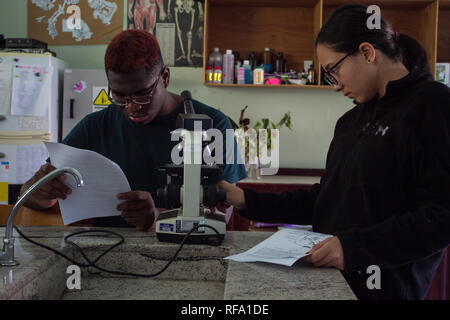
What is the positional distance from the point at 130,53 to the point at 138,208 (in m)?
0.48

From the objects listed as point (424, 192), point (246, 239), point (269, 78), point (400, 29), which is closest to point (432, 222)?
point (424, 192)

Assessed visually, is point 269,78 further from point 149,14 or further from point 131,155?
point 131,155

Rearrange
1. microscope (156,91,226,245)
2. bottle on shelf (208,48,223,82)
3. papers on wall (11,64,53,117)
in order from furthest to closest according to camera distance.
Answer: bottle on shelf (208,48,223,82) < papers on wall (11,64,53,117) < microscope (156,91,226,245)

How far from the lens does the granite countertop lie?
314 cm

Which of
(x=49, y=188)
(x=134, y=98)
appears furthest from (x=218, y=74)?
(x=49, y=188)

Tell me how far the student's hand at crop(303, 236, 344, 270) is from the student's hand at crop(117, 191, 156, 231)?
538mm

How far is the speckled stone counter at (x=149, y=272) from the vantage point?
97cm

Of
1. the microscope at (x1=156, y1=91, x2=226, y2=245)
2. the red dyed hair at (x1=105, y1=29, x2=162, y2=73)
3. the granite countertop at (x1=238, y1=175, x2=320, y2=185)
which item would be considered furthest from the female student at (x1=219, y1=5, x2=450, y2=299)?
Result: the granite countertop at (x1=238, y1=175, x2=320, y2=185)

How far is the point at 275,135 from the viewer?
11.8 feet

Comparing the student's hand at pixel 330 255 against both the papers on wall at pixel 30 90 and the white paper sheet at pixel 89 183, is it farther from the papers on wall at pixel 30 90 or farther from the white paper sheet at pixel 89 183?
the papers on wall at pixel 30 90

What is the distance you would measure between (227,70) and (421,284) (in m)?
2.54

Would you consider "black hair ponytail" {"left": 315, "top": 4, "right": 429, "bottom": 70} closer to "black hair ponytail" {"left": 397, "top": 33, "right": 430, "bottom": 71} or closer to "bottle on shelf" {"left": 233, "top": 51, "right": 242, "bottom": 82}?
"black hair ponytail" {"left": 397, "top": 33, "right": 430, "bottom": 71}

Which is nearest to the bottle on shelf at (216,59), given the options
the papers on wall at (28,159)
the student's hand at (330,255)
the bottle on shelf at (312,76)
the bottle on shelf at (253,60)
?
the bottle on shelf at (253,60)

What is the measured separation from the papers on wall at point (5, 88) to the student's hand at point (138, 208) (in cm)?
233
